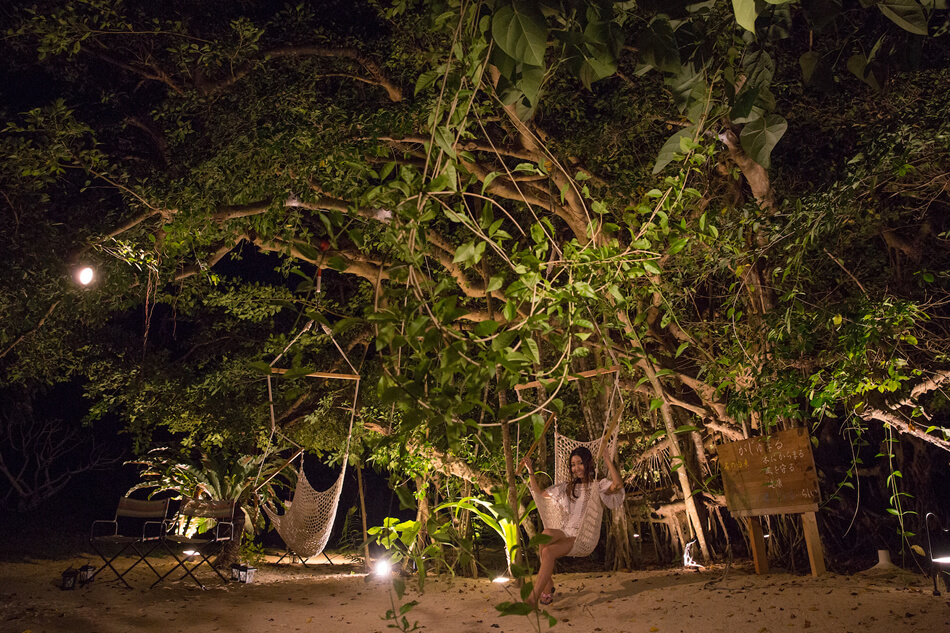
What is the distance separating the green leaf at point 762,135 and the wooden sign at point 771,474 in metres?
2.79

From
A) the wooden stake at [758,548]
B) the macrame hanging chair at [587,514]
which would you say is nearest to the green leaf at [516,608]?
the macrame hanging chair at [587,514]

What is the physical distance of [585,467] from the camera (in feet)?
15.6

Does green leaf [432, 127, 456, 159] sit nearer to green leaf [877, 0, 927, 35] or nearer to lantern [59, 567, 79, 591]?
green leaf [877, 0, 927, 35]

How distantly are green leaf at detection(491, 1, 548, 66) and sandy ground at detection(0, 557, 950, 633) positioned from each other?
106 inches

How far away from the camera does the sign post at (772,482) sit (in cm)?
367

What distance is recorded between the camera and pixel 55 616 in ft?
12.5

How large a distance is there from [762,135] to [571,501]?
3.47 m

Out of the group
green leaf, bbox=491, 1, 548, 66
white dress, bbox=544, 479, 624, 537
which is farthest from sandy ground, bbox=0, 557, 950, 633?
green leaf, bbox=491, 1, 548, 66

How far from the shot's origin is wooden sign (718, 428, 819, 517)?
→ 3.66 metres

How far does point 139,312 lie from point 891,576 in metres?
11.6

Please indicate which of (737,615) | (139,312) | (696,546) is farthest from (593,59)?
(139,312)

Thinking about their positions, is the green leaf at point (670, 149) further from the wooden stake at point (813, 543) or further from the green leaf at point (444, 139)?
the wooden stake at point (813, 543)

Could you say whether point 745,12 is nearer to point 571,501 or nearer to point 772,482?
point 772,482

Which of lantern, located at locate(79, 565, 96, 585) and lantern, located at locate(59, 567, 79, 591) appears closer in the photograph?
lantern, located at locate(59, 567, 79, 591)
